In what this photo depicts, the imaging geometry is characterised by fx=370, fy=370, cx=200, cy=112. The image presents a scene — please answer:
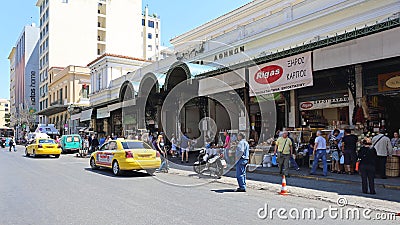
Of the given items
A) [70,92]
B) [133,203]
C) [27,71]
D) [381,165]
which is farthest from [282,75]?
[27,71]

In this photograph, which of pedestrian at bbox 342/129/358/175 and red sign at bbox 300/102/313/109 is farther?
red sign at bbox 300/102/313/109

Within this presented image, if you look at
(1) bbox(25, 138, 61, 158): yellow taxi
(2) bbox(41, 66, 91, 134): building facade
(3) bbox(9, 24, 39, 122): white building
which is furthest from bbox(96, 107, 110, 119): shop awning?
(3) bbox(9, 24, 39, 122): white building

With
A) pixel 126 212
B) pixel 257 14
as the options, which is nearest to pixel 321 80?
pixel 257 14

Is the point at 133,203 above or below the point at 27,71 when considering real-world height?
below

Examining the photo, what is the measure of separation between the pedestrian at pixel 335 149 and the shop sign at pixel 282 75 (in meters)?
2.29

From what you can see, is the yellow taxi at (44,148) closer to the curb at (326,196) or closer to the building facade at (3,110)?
the curb at (326,196)

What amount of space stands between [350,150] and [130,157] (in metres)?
7.88

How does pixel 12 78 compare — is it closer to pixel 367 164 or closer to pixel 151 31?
pixel 151 31

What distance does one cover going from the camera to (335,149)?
1387 cm

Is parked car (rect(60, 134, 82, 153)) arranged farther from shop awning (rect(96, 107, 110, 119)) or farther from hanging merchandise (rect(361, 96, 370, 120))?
hanging merchandise (rect(361, 96, 370, 120))

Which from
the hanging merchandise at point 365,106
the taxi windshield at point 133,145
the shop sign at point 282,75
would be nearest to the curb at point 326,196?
the taxi windshield at point 133,145

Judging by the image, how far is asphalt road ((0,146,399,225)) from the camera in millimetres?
7082

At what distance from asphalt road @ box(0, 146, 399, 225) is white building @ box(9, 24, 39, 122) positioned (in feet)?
218

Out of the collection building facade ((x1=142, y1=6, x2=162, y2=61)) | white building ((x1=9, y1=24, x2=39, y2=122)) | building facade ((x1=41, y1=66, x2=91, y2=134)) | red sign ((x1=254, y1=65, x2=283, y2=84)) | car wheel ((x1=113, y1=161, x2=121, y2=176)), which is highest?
building facade ((x1=142, y1=6, x2=162, y2=61))
